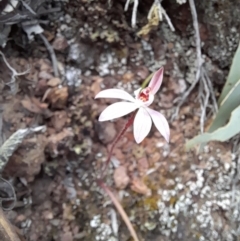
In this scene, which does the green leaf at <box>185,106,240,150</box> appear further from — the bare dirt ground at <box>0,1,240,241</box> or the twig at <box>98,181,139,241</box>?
the twig at <box>98,181,139,241</box>

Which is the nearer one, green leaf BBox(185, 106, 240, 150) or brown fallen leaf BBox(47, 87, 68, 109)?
green leaf BBox(185, 106, 240, 150)

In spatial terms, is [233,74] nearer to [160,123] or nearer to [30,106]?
[160,123]

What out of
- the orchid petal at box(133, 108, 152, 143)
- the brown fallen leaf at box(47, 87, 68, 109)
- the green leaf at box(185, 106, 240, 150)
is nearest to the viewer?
the orchid petal at box(133, 108, 152, 143)

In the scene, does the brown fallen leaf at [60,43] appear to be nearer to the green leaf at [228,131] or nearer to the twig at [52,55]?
the twig at [52,55]

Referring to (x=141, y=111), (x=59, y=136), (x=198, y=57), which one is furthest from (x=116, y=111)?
(x=198, y=57)

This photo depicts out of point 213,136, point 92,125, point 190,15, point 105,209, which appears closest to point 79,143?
point 92,125

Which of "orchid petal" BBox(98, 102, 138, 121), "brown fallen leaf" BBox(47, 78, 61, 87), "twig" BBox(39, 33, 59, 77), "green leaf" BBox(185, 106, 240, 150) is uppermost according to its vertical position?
"orchid petal" BBox(98, 102, 138, 121)

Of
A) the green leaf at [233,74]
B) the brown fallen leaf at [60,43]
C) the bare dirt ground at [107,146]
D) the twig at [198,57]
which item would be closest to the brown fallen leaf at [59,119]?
Answer: the bare dirt ground at [107,146]

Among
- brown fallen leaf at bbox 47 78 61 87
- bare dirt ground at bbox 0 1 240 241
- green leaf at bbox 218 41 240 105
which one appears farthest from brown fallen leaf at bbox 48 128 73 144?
green leaf at bbox 218 41 240 105
